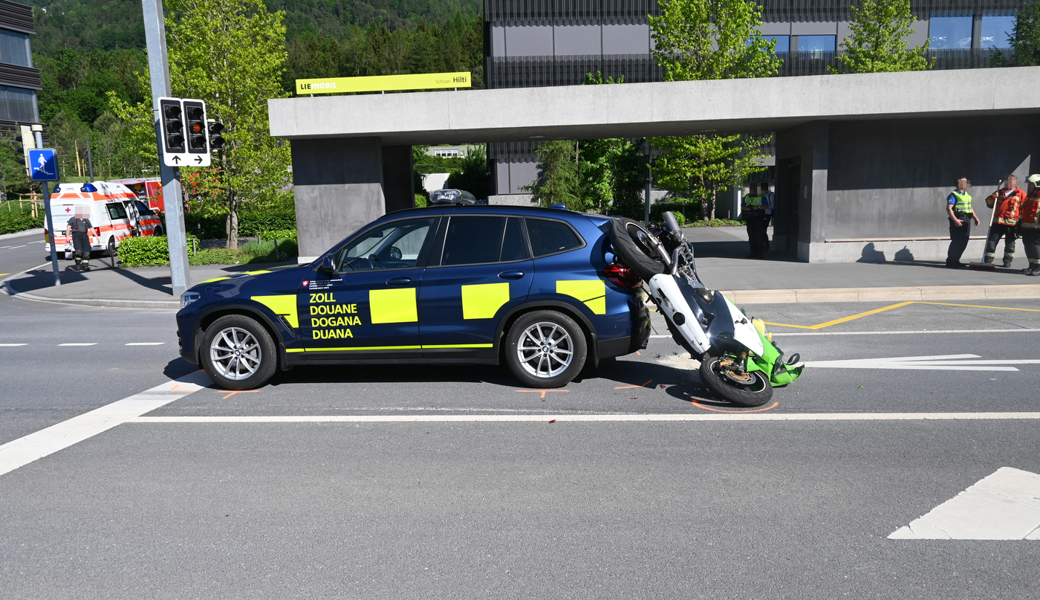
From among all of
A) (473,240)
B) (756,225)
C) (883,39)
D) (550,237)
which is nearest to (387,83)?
(756,225)

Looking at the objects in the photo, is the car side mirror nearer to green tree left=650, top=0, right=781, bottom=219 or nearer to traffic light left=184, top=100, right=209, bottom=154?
traffic light left=184, top=100, right=209, bottom=154

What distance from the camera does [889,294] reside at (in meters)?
12.9

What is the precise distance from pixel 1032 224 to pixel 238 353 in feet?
46.2

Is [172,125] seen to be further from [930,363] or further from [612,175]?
[612,175]

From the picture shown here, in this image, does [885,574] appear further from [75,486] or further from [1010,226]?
[1010,226]

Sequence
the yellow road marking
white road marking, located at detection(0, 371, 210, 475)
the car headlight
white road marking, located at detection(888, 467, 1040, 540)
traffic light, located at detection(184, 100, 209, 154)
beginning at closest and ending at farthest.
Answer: white road marking, located at detection(888, 467, 1040, 540) → white road marking, located at detection(0, 371, 210, 475) → the car headlight → the yellow road marking → traffic light, located at detection(184, 100, 209, 154)

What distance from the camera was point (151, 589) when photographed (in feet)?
12.3

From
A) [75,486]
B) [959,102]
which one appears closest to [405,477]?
[75,486]

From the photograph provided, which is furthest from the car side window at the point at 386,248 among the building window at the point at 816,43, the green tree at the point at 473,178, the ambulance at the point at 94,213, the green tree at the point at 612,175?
the green tree at the point at 473,178

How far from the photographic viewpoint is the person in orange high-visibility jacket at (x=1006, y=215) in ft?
47.5

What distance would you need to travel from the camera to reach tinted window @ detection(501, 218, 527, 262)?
23.7ft

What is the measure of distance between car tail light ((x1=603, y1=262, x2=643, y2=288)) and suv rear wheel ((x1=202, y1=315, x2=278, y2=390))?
11.0 feet

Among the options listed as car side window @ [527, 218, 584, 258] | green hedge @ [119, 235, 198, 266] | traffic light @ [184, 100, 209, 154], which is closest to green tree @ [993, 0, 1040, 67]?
traffic light @ [184, 100, 209, 154]

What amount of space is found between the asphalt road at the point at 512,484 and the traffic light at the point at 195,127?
6.93m
